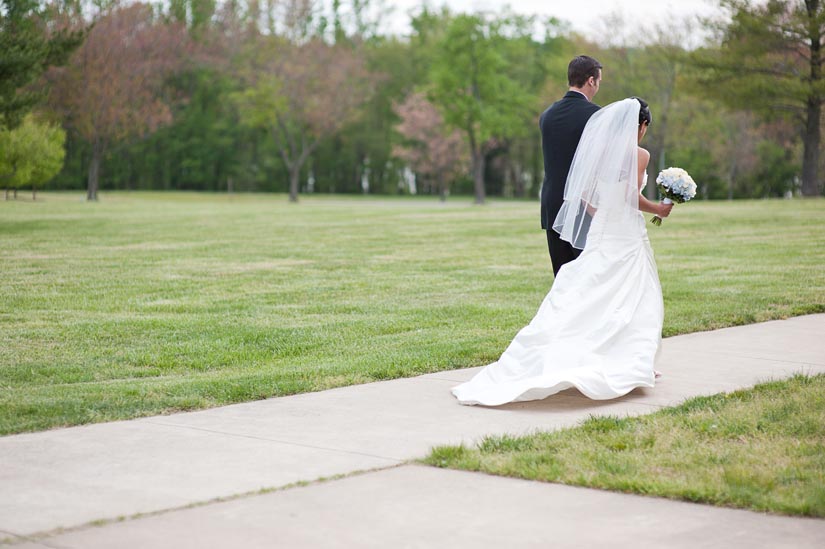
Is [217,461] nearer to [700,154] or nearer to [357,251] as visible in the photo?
[357,251]

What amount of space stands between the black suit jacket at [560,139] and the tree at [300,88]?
185ft

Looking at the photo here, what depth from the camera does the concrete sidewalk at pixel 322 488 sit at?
413 cm

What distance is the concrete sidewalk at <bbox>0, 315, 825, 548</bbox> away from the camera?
413 centimetres

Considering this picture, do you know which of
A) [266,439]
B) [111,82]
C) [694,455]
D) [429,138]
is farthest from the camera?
[429,138]

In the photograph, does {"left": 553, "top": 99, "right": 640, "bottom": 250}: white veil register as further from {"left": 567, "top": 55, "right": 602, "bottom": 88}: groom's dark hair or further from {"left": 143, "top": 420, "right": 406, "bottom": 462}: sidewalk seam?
{"left": 143, "top": 420, "right": 406, "bottom": 462}: sidewalk seam

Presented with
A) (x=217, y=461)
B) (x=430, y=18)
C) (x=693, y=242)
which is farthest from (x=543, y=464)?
(x=430, y=18)

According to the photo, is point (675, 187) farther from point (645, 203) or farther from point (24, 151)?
point (24, 151)

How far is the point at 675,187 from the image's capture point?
318 inches

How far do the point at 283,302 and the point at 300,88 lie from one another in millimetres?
54763

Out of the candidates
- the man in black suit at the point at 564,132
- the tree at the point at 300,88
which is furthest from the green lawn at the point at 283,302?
the tree at the point at 300,88

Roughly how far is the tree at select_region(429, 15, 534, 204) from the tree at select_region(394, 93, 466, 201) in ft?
25.1

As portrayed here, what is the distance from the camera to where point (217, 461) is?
208 inches

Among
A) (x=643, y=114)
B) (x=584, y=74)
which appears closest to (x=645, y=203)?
(x=643, y=114)

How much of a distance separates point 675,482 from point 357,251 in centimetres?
1586
